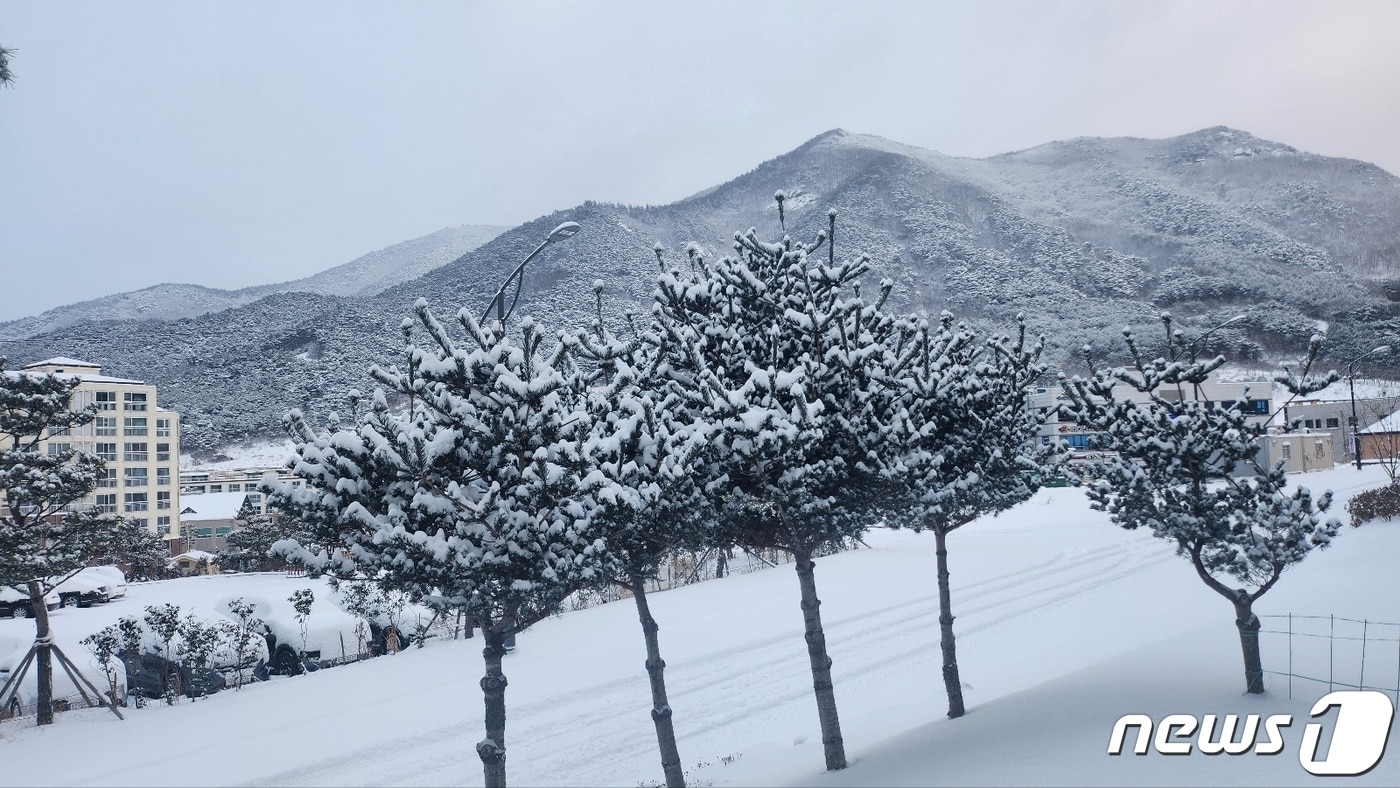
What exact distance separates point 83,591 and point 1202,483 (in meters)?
42.9

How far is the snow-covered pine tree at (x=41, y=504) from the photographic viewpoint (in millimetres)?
16797

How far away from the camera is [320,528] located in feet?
27.1

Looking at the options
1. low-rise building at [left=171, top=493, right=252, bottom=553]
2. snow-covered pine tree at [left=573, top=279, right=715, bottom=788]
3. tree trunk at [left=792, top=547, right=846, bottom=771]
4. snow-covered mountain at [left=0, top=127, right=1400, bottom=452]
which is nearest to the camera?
snow-covered pine tree at [left=573, top=279, right=715, bottom=788]

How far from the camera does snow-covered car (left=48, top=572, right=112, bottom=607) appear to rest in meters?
34.7

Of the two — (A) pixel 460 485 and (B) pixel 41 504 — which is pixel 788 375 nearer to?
(A) pixel 460 485

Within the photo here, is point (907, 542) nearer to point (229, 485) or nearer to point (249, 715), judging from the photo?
point (249, 715)

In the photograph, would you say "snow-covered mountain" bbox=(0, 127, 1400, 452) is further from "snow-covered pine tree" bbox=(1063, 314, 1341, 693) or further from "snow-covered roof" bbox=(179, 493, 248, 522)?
"snow-covered pine tree" bbox=(1063, 314, 1341, 693)

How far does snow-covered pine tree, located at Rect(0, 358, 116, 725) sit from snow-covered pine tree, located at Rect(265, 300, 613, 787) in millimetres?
13390

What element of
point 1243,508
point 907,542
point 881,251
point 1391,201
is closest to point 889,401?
point 1243,508

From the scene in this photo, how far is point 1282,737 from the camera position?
8.62 meters

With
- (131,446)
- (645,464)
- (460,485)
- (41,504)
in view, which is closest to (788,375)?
(645,464)

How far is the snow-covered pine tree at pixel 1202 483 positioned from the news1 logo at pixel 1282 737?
133 cm

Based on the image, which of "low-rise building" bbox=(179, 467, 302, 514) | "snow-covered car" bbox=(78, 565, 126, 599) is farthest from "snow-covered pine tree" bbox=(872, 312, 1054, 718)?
"low-rise building" bbox=(179, 467, 302, 514)

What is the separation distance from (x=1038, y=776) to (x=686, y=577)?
78.6 feet
